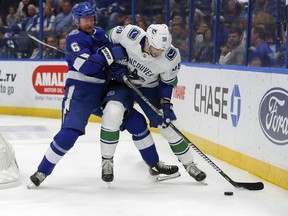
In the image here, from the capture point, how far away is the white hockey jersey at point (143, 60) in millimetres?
3475

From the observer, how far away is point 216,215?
2.94m

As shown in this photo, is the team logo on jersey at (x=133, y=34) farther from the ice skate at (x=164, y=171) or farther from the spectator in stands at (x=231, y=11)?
the spectator in stands at (x=231, y=11)

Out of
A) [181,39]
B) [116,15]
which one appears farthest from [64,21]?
[181,39]

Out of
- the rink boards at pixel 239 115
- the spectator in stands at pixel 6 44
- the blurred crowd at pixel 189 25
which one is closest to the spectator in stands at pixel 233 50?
the blurred crowd at pixel 189 25

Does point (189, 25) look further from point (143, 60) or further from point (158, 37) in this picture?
point (158, 37)

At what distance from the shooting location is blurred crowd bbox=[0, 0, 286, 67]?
4.03m

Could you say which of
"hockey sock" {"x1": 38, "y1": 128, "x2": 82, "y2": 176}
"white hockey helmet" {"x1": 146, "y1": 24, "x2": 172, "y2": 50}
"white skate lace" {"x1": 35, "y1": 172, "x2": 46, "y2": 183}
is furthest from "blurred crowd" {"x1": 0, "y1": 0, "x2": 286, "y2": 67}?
"white skate lace" {"x1": 35, "y1": 172, "x2": 46, "y2": 183}

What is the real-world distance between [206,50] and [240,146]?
4.62 feet

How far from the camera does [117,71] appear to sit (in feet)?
11.6

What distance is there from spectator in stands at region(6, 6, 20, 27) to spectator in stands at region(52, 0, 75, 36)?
0.65 metres

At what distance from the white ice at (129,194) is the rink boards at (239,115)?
12cm

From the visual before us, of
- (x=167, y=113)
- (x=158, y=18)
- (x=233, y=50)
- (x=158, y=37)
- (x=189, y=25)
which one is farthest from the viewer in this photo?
(x=158, y=18)

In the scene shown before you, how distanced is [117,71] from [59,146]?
1.86 feet

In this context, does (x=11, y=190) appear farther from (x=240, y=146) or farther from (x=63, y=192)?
(x=240, y=146)
